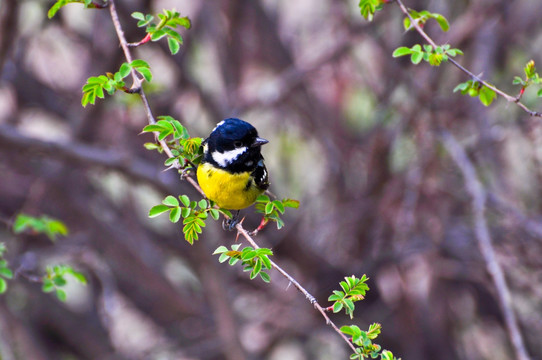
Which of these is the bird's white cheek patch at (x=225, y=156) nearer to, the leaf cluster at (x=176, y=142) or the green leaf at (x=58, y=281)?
the leaf cluster at (x=176, y=142)

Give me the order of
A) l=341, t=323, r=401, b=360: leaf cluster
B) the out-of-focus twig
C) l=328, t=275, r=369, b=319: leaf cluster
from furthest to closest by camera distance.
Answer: the out-of-focus twig, l=328, t=275, r=369, b=319: leaf cluster, l=341, t=323, r=401, b=360: leaf cluster

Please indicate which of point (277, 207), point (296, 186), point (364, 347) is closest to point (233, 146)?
point (277, 207)

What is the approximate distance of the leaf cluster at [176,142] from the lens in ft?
7.32

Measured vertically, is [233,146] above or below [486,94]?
below

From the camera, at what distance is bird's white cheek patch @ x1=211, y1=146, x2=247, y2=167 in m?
2.86

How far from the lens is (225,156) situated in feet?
9.47

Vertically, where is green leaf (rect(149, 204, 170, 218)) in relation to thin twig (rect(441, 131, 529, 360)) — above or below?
below

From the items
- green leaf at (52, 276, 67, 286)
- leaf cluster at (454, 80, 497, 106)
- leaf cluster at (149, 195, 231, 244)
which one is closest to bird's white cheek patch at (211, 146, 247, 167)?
leaf cluster at (149, 195, 231, 244)

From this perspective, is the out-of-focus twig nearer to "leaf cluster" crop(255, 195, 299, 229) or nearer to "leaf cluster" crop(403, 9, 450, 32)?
"leaf cluster" crop(255, 195, 299, 229)

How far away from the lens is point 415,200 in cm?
485

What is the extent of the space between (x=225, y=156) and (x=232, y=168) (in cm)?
7

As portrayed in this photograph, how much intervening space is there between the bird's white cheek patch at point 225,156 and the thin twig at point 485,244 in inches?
57.7

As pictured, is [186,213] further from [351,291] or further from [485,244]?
[485,244]

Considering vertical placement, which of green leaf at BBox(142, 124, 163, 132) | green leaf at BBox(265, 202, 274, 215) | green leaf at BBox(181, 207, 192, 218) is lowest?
green leaf at BBox(181, 207, 192, 218)
